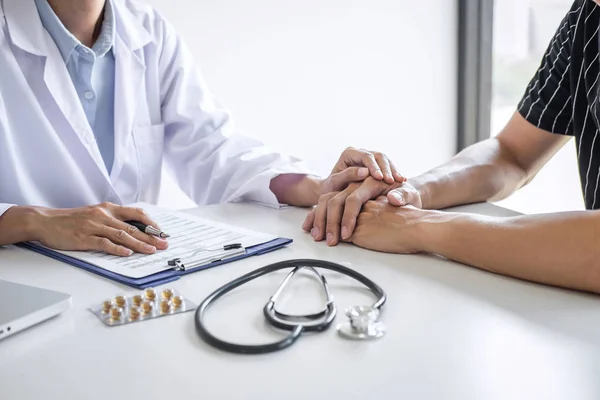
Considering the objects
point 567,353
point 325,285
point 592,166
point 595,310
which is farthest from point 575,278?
point 592,166

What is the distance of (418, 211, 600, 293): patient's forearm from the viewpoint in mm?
849

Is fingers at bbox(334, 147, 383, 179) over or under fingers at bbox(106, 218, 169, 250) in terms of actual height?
over

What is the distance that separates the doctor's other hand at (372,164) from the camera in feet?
3.99

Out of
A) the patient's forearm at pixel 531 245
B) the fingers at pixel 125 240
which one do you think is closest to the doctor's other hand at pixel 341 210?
the patient's forearm at pixel 531 245

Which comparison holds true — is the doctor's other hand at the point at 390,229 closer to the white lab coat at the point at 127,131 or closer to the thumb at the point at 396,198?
the thumb at the point at 396,198

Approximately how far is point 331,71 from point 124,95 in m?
1.05

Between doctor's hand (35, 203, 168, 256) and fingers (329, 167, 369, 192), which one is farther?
fingers (329, 167, 369, 192)

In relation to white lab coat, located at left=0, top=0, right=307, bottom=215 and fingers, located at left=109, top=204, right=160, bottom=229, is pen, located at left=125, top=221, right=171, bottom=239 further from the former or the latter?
white lab coat, located at left=0, top=0, right=307, bottom=215

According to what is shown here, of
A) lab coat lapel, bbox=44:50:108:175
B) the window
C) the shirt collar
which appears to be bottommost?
the window

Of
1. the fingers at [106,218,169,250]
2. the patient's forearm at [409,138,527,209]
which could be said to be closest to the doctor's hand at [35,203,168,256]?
the fingers at [106,218,169,250]

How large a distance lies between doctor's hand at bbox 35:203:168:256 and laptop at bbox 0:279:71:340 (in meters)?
0.19

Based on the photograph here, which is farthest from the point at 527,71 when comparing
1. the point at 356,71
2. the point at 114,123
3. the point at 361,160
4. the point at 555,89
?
the point at 114,123

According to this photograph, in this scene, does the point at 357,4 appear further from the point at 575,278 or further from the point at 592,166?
the point at 575,278

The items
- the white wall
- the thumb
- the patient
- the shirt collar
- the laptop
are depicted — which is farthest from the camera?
the white wall
